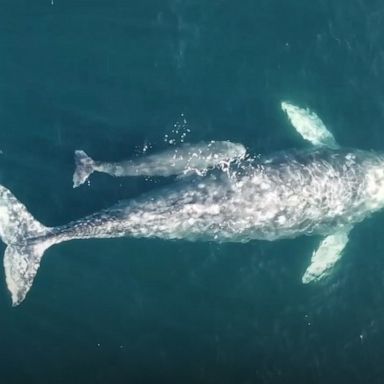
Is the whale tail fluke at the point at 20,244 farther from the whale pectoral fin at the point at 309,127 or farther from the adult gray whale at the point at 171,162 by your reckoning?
the whale pectoral fin at the point at 309,127

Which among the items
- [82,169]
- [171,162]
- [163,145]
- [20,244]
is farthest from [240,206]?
[20,244]

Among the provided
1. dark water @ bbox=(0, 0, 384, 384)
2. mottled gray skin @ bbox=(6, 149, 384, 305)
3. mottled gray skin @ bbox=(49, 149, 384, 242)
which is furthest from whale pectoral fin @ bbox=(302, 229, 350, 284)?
mottled gray skin @ bbox=(6, 149, 384, 305)

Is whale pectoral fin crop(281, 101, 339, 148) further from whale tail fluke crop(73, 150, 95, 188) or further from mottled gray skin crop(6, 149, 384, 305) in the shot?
whale tail fluke crop(73, 150, 95, 188)

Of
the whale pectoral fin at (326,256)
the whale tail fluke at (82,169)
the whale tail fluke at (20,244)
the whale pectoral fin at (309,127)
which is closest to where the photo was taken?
the whale tail fluke at (20,244)

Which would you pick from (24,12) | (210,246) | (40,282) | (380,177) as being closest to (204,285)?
(210,246)

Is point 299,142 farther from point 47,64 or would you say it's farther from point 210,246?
point 47,64

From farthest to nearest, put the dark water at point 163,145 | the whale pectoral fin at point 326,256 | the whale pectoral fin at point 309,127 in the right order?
the whale pectoral fin at point 309,127, the whale pectoral fin at point 326,256, the dark water at point 163,145

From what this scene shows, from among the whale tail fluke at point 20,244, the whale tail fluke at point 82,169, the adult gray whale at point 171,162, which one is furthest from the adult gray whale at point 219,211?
the whale tail fluke at point 82,169
